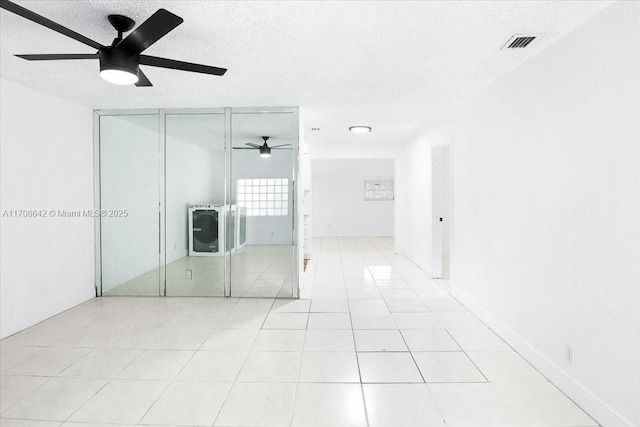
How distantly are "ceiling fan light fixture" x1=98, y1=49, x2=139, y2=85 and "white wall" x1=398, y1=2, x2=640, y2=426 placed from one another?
2.83m

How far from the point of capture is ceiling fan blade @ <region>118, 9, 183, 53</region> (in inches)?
71.5

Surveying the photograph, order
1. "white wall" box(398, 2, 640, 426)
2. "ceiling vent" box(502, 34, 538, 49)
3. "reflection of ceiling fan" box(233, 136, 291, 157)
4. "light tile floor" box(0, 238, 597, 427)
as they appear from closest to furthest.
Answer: "white wall" box(398, 2, 640, 426), "light tile floor" box(0, 238, 597, 427), "ceiling vent" box(502, 34, 538, 49), "reflection of ceiling fan" box(233, 136, 291, 157)

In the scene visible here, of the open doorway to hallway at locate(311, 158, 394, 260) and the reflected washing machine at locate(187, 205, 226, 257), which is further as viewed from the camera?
the open doorway to hallway at locate(311, 158, 394, 260)

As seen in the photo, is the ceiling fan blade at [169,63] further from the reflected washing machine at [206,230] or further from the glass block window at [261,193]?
the reflected washing machine at [206,230]

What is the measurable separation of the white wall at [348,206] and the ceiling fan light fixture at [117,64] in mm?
9178

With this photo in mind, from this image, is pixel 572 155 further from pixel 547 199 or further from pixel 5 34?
pixel 5 34

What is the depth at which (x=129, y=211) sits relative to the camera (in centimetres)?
463

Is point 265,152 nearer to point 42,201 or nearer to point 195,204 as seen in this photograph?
point 195,204

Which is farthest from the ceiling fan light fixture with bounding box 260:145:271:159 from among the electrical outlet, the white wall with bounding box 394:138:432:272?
the electrical outlet

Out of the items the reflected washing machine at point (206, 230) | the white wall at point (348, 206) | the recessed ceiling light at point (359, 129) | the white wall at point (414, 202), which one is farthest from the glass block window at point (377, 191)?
Answer: the reflected washing machine at point (206, 230)

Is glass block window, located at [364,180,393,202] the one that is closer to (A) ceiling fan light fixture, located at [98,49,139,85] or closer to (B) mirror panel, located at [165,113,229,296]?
(B) mirror panel, located at [165,113,229,296]

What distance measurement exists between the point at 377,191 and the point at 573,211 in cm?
918

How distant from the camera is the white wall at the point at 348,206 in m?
11.4

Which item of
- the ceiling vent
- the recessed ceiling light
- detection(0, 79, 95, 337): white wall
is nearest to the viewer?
the ceiling vent
